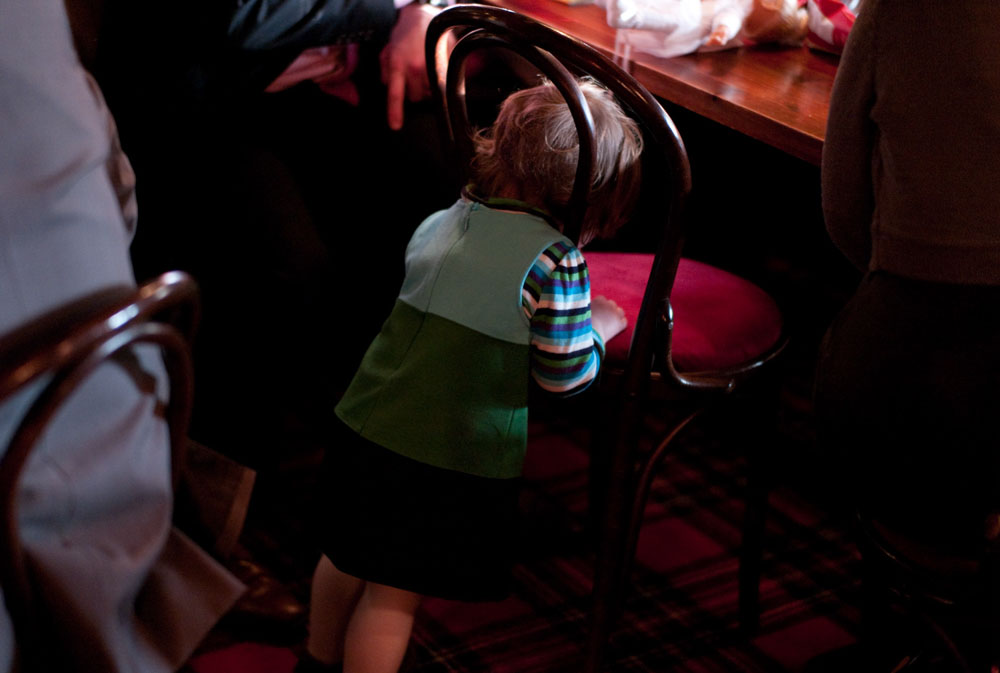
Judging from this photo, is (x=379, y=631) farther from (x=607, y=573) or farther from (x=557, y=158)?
(x=557, y=158)

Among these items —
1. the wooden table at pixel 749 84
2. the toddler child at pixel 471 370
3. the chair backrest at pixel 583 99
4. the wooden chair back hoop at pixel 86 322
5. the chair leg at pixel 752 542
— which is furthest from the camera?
the chair leg at pixel 752 542

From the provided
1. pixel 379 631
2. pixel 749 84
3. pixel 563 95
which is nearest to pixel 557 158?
pixel 563 95

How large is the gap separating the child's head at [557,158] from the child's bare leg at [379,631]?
50cm

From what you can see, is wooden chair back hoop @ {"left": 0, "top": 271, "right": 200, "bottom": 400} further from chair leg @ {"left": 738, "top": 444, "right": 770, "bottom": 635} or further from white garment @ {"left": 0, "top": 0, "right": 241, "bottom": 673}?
chair leg @ {"left": 738, "top": 444, "right": 770, "bottom": 635}

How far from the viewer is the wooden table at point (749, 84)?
3.94ft

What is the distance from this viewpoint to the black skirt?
3.81 ft

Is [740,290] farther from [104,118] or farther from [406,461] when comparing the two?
[104,118]

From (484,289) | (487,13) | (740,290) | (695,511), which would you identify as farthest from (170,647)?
(695,511)

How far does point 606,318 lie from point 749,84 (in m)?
0.45

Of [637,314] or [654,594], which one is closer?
[637,314]

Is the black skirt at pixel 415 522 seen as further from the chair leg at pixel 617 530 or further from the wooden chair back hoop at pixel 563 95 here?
the wooden chair back hoop at pixel 563 95

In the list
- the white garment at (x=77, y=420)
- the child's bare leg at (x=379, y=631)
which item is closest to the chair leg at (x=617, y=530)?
the child's bare leg at (x=379, y=631)

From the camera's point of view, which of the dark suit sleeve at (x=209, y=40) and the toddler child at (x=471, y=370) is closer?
the toddler child at (x=471, y=370)

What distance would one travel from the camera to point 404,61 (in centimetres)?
164
